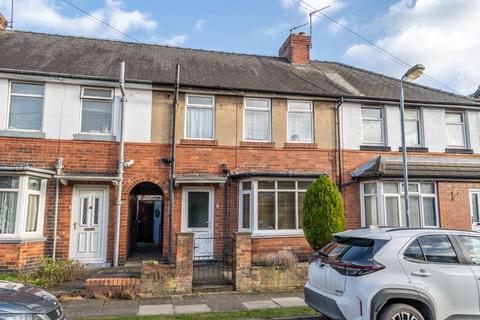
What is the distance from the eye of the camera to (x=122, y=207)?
11.0 metres

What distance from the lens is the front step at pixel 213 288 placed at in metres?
8.34

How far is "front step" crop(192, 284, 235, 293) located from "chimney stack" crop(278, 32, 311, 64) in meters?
10.6

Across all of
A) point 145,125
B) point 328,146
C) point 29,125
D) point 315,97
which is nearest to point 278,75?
point 315,97

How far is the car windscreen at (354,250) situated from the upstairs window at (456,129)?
10.7 meters

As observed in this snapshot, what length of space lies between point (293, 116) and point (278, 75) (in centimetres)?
228

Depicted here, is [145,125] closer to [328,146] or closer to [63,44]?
[63,44]

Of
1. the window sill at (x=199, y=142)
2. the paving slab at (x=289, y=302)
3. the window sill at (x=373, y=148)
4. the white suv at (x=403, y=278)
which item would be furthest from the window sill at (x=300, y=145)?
the white suv at (x=403, y=278)

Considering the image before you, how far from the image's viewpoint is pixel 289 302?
7.59 metres

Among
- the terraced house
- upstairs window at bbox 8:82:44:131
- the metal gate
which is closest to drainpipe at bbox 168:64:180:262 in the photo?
the terraced house

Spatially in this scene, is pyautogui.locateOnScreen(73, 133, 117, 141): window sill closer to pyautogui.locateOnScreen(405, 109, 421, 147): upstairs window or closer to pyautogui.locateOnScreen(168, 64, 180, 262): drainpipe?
pyautogui.locateOnScreen(168, 64, 180, 262): drainpipe

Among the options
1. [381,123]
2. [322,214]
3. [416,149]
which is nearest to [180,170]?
[322,214]

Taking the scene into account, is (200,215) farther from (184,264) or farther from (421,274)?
(421,274)

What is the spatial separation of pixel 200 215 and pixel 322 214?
409 cm

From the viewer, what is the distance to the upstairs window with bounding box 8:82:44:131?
10906 mm
